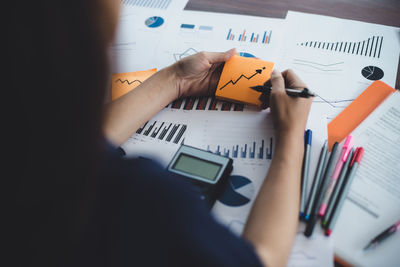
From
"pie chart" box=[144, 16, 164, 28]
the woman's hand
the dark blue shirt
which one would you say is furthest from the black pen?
"pie chart" box=[144, 16, 164, 28]

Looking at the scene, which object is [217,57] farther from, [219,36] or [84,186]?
[84,186]

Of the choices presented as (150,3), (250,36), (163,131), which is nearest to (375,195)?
(163,131)

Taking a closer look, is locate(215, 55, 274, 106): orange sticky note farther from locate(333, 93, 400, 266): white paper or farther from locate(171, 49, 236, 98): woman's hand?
locate(333, 93, 400, 266): white paper

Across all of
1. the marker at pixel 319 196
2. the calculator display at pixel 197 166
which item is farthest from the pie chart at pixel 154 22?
the marker at pixel 319 196

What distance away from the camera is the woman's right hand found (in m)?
0.59

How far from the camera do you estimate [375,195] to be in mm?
531

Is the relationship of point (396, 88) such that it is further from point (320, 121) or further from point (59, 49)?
point (59, 49)

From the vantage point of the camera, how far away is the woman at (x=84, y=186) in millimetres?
255

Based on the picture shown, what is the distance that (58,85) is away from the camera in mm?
266

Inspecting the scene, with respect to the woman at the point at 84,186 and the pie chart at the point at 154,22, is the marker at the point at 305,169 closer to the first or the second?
the woman at the point at 84,186

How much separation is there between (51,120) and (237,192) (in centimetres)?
37

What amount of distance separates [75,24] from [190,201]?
25 centimetres

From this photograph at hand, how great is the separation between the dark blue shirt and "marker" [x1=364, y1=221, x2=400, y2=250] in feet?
0.69

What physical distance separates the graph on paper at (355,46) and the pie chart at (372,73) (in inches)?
2.0
